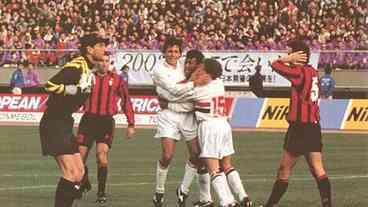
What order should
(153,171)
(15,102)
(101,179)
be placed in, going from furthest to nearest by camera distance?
(15,102), (153,171), (101,179)

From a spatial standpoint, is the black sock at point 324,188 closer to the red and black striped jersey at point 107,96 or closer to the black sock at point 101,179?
the black sock at point 101,179

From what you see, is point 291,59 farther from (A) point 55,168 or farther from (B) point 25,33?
(B) point 25,33

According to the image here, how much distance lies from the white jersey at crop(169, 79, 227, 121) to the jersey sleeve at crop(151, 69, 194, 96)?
101 millimetres

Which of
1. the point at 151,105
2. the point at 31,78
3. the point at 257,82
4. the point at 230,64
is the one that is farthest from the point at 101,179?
the point at 31,78

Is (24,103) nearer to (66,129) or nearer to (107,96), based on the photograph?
(107,96)

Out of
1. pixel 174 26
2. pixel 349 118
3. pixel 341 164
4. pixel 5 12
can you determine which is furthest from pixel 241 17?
pixel 341 164

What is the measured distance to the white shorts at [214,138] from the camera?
1202cm

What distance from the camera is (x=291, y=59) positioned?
1194 centimetres

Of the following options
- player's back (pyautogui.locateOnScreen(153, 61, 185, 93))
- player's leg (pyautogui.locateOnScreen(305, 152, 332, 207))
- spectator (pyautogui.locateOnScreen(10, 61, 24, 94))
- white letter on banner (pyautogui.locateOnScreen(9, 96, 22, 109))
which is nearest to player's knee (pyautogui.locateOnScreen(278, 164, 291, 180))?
player's leg (pyautogui.locateOnScreen(305, 152, 332, 207))

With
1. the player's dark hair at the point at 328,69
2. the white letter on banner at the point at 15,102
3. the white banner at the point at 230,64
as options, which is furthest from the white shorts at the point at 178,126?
the white letter on banner at the point at 15,102

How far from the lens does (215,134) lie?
39.5 feet

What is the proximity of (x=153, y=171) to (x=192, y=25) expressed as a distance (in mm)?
19352

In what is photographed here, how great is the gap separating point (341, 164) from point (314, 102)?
7780 millimetres

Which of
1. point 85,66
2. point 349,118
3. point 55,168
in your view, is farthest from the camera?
point 349,118
